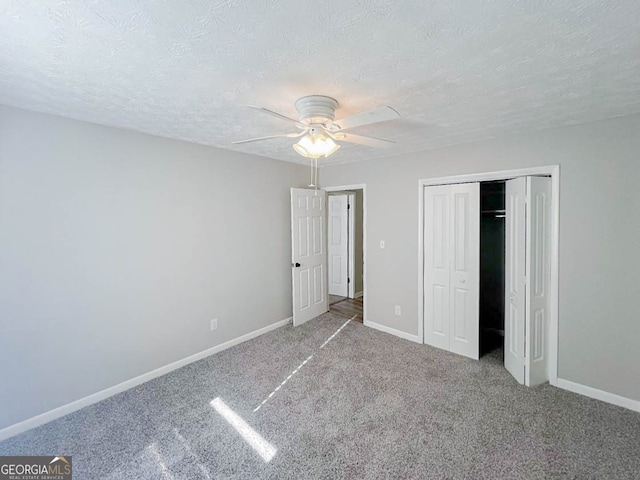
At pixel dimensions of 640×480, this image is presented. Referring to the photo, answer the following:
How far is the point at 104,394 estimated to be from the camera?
8.57 feet

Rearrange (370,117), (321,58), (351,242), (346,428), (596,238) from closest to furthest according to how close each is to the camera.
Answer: (321,58), (370,117), (346,428), (596,238), (351,242)

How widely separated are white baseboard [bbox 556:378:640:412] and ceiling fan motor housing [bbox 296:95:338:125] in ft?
10.2

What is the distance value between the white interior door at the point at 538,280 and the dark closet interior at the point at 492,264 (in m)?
0.98

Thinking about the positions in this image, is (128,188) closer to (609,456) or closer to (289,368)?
(289,368)

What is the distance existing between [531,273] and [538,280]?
0.38 feet

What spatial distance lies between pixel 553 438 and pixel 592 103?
7.83 ft

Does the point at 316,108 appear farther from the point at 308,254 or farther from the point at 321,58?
the point at 308,254

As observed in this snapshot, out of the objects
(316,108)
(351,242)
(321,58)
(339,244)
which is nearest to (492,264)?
(351,242)

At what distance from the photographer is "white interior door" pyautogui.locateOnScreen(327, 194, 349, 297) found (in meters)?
5.68

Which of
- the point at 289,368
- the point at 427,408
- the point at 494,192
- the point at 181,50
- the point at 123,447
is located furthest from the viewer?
the point at 494,192

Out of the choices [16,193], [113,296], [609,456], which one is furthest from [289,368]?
[16,193]

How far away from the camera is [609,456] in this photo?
6.31 ft

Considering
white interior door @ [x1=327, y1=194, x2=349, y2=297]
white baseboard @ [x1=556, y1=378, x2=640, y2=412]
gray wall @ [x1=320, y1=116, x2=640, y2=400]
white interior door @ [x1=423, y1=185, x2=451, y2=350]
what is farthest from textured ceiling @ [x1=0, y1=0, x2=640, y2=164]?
white interior door @ [x1=327, y1=194, x2=349, y2=297]

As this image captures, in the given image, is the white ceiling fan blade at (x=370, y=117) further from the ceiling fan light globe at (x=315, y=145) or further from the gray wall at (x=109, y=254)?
the gray wall at (x=109, y=254)
